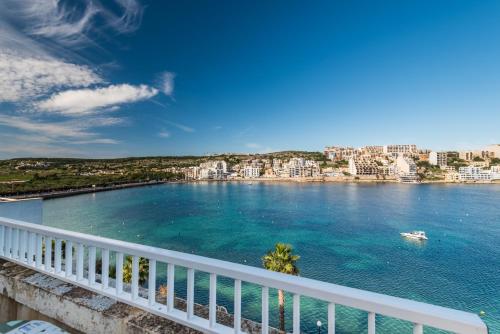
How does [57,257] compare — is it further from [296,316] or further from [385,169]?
[385,169]

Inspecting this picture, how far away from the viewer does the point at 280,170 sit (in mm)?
123812

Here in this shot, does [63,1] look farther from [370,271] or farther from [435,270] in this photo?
[435,270]

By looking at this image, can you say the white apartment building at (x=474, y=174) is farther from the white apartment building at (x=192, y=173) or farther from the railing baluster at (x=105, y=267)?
the railing baluster at (x=105, y=267)

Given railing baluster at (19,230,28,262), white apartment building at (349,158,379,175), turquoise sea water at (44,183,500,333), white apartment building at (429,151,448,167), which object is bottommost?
turquoise sea water at (44,183,500,333)

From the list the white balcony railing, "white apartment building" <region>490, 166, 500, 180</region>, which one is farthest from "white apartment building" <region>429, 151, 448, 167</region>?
the white balcony railing

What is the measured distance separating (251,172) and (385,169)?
5661 cm

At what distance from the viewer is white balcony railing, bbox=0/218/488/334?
3.51ft

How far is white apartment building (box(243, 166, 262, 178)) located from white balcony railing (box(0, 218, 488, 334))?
122974 mm

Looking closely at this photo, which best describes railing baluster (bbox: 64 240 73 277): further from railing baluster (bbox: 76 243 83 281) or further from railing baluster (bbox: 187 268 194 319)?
railing baluster (bbox: 187 268 194 319)

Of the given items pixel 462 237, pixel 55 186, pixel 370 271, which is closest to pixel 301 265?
pixel 370 271

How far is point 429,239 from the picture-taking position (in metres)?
34.3

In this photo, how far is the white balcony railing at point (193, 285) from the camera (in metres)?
1.07

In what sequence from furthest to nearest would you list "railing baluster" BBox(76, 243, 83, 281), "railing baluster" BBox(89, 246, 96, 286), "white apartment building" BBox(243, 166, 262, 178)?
1. "white apartment building" BBox(243, 166, 262, 178)
2. "railing baluster" BBox(76, 243, 83, 281)
3. "railing baluster" BBox(89, 246, 96, 286)

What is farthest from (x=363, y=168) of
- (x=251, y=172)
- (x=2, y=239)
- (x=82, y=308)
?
(x=82, y=308)
